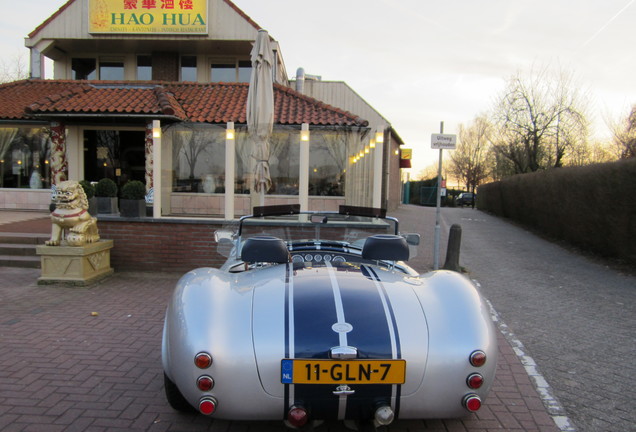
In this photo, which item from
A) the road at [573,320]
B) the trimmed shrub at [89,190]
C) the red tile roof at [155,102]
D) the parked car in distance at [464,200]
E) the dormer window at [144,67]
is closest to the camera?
the road at [573,320]

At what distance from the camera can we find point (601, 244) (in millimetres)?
9820

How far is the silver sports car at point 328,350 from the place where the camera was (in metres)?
2.20

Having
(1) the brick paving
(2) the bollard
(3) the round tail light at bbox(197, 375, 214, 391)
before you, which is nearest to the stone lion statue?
(1) the brick paving

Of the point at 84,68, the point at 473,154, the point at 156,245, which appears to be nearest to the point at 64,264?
the point at 156,245

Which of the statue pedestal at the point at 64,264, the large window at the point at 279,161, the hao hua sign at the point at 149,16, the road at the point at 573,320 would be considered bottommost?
the road at the point at 573,320

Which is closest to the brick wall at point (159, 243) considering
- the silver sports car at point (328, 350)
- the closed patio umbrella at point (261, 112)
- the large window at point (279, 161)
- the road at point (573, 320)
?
the closed patio umbrella at point (261, 112)

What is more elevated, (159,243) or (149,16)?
(149,16)

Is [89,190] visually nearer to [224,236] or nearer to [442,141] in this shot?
[224,236]

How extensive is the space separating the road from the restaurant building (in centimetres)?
319

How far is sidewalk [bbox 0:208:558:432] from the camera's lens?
287 cm

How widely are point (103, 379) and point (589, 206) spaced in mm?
10786

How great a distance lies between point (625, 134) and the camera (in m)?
17.8

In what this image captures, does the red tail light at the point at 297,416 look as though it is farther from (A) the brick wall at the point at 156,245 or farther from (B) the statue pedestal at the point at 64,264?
(A) the brick wall at the point at 156,245

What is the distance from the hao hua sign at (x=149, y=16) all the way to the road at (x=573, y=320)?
10716 millimetres
